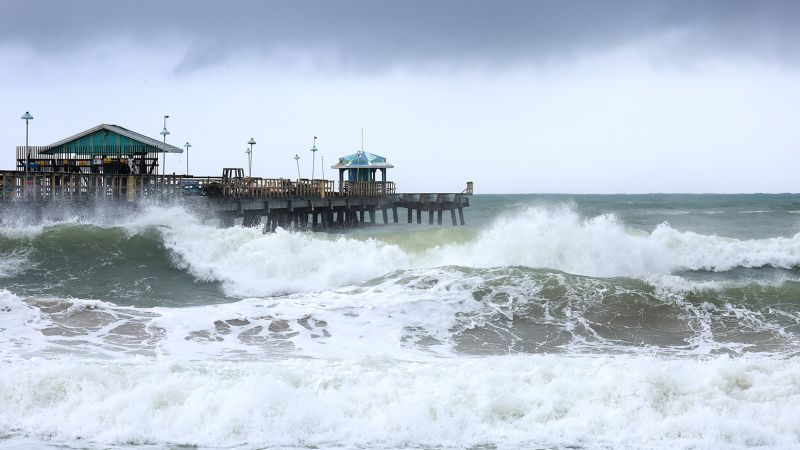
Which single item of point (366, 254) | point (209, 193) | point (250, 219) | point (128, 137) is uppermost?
point (128, 137)

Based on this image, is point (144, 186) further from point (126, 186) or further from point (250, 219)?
point (250, 219)

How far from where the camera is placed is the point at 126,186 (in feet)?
90.3

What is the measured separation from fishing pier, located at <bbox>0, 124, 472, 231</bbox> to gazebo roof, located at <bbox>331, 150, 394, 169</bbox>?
264cm

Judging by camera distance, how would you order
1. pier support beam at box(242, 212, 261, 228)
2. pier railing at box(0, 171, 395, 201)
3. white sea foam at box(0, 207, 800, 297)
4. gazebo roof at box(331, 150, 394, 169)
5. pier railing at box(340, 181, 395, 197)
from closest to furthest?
white sea foam at box(0, 207, 800, 297) < pier railing at box(0, 171, 395, 201) < pier support beam at box(242, 212, 261, 228) < pier railing at box(340, 181, 395, 197) < gazebo roof at box(331, 150, 394, 169)

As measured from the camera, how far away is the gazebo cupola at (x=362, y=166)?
46625 millimetres

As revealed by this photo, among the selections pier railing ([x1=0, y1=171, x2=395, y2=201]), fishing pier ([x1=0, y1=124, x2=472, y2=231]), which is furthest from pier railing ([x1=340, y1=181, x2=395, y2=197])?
pier railing ([x1=0, y1=171, x2=395, y2=201])

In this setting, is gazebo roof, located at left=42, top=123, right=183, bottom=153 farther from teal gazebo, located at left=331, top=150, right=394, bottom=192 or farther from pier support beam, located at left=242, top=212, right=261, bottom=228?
teal gazebo, located at left=331, top=150, right=394, bottom=192

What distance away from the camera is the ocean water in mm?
8570

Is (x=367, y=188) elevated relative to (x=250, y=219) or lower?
elevated

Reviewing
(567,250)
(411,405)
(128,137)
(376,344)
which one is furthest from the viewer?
(128,137)

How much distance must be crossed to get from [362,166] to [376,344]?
33715 mm

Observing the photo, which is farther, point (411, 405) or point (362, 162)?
point (362, 162)

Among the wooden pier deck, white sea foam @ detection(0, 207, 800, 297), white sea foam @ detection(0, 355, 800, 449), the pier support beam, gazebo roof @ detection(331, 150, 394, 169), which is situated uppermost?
gazebo roof @ detection(331, 150, 394, 169)

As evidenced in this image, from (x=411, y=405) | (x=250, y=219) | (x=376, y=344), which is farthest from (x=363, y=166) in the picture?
(x=411, y=405)
